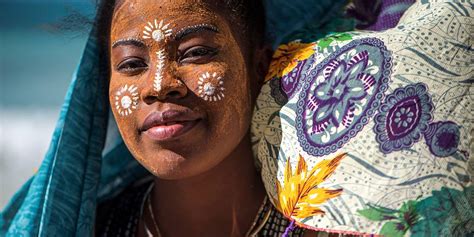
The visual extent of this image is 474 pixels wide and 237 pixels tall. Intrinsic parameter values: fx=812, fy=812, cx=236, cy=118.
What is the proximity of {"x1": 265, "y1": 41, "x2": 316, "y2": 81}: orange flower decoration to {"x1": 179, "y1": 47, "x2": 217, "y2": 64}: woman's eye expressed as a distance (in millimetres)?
161

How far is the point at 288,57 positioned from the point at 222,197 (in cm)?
40

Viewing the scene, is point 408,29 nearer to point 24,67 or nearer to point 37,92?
point 37,92

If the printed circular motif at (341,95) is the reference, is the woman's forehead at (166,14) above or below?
above

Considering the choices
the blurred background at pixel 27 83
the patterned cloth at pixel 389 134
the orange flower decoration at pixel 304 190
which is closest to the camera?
the patterned cloth at pixel 389 134

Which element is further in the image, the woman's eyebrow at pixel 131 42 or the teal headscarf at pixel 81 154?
the teal headscarf at pixel 81 154

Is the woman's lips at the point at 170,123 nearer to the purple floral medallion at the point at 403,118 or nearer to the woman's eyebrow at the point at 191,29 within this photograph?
the woman's eyebrow at the point at 191,29

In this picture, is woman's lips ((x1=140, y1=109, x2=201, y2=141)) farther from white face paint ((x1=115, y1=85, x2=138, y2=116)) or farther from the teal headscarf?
the teal headscarf

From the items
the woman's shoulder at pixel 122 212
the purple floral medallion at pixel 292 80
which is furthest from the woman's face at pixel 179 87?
the woman's shoulder at pixel 122 212

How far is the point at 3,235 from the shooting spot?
2.19 meters

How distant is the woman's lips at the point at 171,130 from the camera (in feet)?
5.97

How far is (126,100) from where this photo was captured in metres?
1.89

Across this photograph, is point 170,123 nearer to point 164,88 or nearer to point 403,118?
point 164,88

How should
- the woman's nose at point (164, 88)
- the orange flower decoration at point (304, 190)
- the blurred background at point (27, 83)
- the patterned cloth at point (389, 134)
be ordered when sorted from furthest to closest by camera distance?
the blurred background at point (27, 83) < the woman's nose at point (164, 88) < the orange flower decoration at point (304, 190) < the patterned cloth at point (389, 134)

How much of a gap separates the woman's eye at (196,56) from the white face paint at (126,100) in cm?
13
